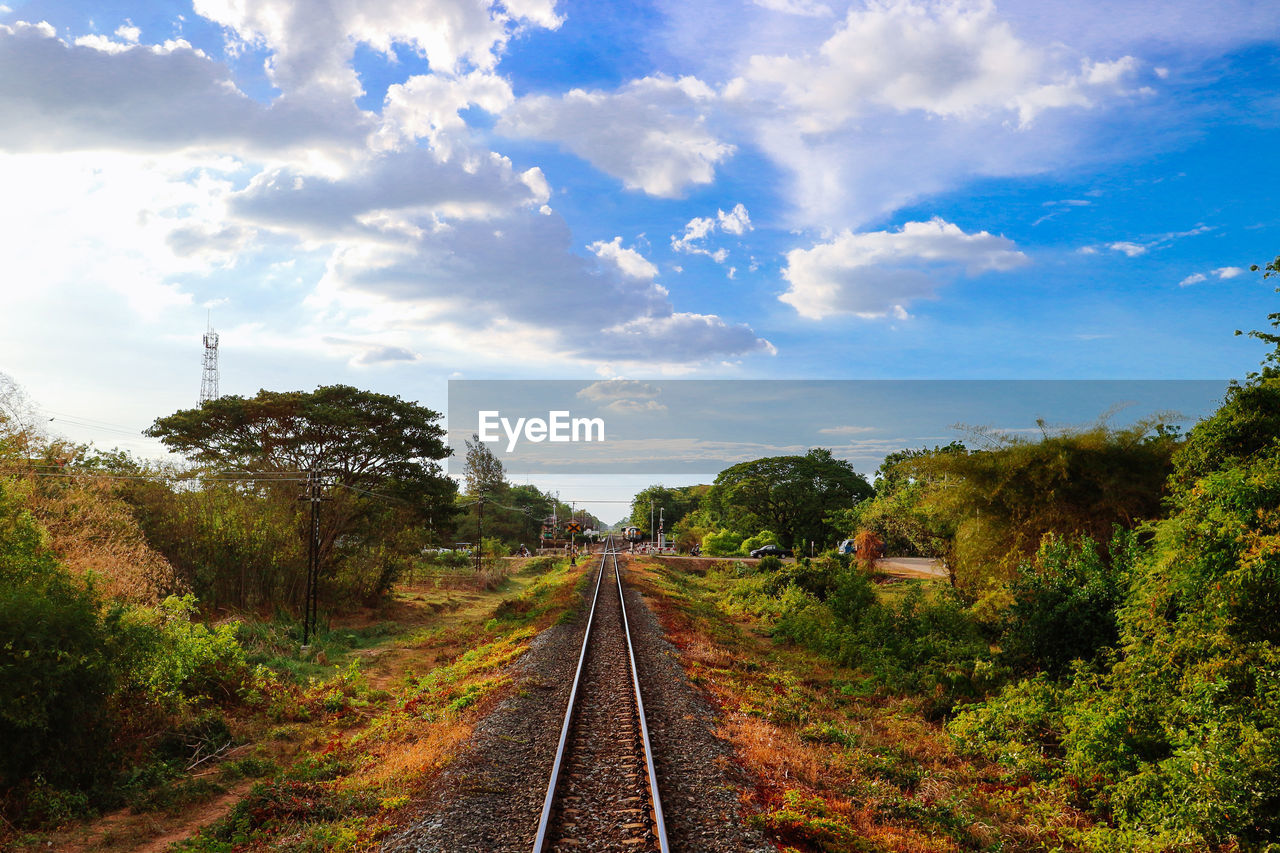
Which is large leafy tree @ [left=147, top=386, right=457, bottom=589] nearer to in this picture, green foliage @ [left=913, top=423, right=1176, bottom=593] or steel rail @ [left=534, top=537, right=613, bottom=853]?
steel rail @ [left=534, top=537, right=613, bottom=853]

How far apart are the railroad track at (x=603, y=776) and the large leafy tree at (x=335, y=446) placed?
732 inches

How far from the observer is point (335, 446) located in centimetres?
2978

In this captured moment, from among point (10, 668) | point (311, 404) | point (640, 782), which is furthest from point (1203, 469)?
point (311, 404)

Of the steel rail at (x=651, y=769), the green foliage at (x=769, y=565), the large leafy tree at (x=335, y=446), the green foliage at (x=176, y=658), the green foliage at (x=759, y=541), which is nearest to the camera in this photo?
the steel rail at (x=651, y=769)

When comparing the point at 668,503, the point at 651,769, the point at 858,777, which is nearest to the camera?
the point at 651,769

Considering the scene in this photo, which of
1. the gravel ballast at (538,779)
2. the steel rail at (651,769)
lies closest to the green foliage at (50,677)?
the gravel ballast at (538,779)

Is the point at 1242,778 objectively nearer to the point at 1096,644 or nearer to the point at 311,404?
the point at 1096,644

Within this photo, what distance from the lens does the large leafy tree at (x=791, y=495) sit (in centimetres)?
6378

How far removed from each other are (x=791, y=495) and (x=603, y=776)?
190 ft

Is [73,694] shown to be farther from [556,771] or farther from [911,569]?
[911,569]

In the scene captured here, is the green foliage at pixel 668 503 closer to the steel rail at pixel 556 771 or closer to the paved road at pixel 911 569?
the paved road at pixel 911 569

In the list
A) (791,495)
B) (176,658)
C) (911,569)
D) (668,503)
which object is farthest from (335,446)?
(668,503)

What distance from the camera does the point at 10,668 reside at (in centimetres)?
830

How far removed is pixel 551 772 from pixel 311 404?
79.9ft
